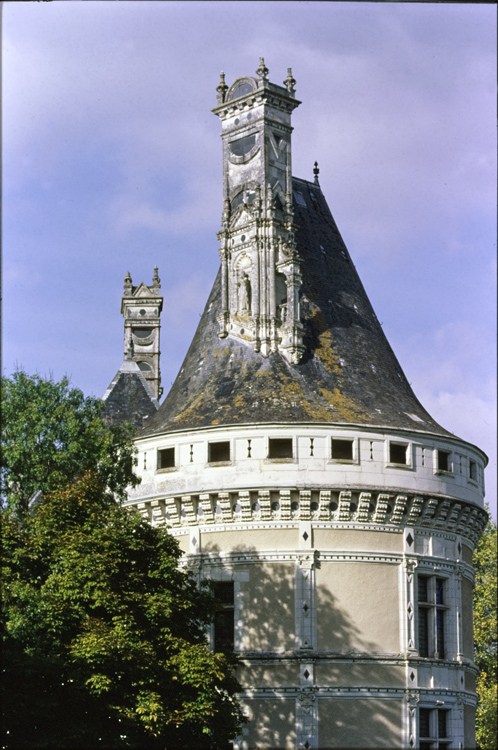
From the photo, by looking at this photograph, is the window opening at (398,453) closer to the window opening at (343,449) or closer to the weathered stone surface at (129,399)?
the window opening at (343,449)

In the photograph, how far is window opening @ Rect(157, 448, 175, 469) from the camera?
146 feet

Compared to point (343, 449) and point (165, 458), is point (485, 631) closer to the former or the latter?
point (343, 449)

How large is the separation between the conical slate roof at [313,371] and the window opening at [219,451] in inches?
31.3

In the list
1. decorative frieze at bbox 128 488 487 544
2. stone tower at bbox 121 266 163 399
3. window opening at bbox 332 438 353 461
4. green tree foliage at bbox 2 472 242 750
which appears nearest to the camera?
green tree foliage at bbox 2 472 242 750

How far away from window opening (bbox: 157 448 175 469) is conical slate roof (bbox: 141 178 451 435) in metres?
0.69

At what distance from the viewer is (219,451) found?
143ft

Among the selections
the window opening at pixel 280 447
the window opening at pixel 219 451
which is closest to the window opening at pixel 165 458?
the window opening at pixel 219 451

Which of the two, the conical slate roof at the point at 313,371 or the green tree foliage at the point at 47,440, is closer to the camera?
the green tree foliage at the point at 47,440

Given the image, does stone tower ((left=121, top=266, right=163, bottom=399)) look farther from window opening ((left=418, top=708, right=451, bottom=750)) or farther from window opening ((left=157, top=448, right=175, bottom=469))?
window opening ((left=418, top=708, right=451, bottom=750))

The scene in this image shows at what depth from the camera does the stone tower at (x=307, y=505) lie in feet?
136

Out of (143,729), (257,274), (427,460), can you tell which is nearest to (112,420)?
(257,274)

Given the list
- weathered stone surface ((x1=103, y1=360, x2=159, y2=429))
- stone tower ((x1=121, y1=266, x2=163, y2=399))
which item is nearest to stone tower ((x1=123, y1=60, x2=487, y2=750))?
weathered stone surface ((x1=103, y1=360, x2=159, y2=429))

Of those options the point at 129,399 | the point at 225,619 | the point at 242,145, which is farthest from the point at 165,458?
the point at 242,145

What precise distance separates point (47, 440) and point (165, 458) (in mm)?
7696
